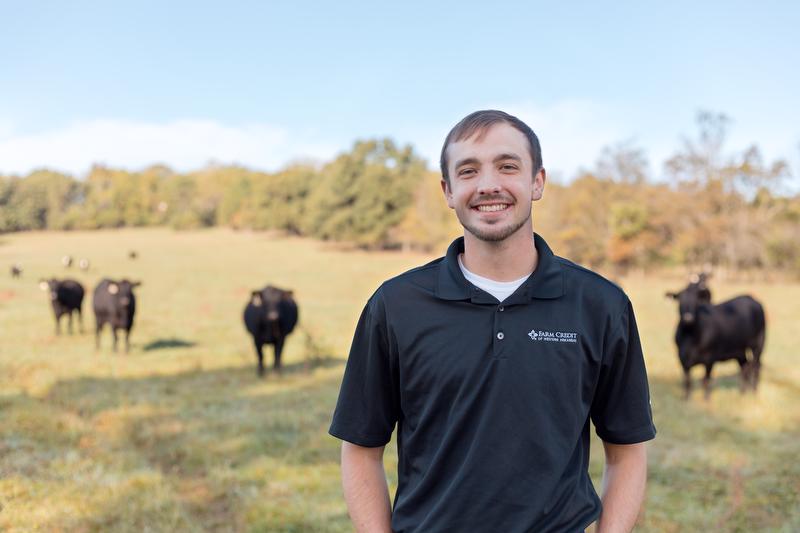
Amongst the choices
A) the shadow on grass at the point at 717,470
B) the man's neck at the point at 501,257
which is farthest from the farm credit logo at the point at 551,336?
the shadow on grass at the point at 717,470

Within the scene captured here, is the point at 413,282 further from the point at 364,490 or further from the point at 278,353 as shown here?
the point at 278,353

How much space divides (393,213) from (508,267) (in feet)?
196

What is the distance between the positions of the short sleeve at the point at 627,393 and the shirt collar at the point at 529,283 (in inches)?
10.7

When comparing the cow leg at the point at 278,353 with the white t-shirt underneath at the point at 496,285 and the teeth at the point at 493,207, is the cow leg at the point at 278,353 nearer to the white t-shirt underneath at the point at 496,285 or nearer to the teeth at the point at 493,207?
the white t-shirt underneath at the point at 496,285

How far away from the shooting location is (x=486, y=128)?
231 centimetres

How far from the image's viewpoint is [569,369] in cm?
225

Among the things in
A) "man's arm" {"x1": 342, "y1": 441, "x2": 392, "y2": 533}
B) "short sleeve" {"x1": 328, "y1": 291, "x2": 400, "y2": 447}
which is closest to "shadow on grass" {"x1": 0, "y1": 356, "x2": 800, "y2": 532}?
"man's arm" {"x1": 342, "y1": 441, "x2": 392, "y2": 533}

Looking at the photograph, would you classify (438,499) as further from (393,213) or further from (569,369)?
(393,213)

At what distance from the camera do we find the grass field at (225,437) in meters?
6.07

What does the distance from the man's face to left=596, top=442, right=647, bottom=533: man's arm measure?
3.02ft

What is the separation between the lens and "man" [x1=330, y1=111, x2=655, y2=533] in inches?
87.0

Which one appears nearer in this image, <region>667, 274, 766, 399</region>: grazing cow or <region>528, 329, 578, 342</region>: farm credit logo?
<region>528, 329, 578, 342</region>: farm credit logo

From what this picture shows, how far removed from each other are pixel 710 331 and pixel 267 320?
8.42 metres

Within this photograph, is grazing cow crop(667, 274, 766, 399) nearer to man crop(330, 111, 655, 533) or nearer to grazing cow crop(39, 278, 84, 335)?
man crop(330, 111, 655, 533)
